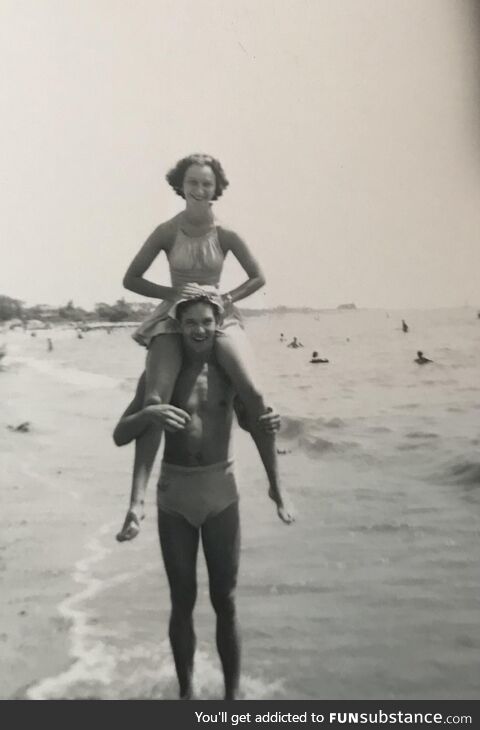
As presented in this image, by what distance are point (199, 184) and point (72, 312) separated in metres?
0.36

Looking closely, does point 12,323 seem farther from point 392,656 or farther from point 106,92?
point 392,656

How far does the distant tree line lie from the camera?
58.0 inches

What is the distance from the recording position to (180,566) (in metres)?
1.39

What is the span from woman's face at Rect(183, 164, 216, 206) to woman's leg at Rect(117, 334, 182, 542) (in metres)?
0.28

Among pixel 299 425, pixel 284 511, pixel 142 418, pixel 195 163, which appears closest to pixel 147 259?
pixel 195 163

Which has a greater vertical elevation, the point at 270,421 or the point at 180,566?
the point at 270,421

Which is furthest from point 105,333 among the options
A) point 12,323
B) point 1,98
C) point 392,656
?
point 392,656

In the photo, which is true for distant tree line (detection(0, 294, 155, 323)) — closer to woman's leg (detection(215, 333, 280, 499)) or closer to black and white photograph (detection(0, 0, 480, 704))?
black and white photograph (detection(0, 0, 480, 704))

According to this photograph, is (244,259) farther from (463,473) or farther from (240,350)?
(463,473)

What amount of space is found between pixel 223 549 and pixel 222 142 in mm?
794

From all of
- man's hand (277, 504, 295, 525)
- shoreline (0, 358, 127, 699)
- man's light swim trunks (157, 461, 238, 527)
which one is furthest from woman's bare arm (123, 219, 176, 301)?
man's hand (277, 504, 295, 525)

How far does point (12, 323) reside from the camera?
150cm

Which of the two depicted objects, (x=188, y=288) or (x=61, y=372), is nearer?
(x=188, y=288)

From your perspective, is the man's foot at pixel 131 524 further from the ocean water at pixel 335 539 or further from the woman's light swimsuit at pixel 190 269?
the woman's light swimsuit at pixel 190 269
